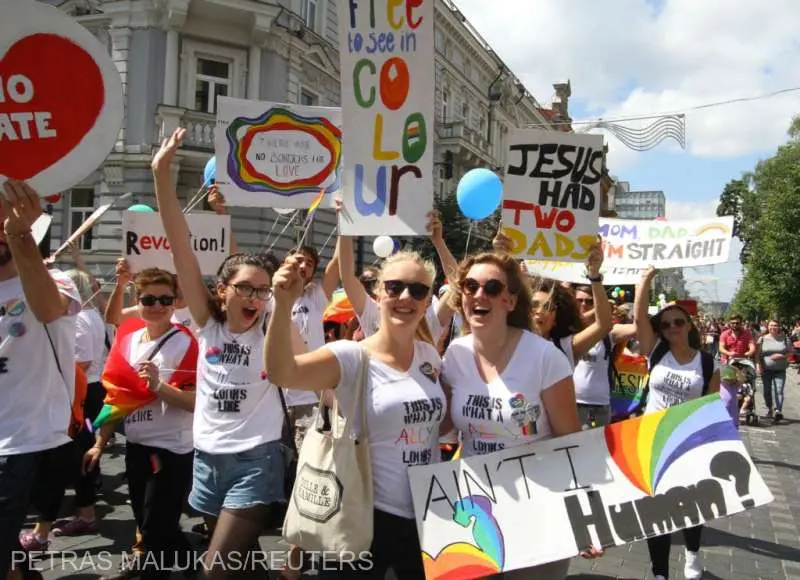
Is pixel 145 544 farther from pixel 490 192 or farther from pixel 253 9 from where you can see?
pixel 253 9

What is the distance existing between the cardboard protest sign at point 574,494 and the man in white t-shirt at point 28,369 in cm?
159

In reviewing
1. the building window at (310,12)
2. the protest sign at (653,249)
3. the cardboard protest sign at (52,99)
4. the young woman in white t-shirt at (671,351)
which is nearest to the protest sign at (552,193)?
the young woman in white t-shirt at (671,351)

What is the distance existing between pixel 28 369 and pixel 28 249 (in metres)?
0.55

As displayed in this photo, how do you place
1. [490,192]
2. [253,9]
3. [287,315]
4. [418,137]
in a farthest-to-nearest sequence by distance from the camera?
[253,9] < [490,192] < [418,137] < [287,315]

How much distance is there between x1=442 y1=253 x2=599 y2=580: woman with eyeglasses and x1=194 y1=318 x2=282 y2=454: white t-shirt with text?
923 millimetres

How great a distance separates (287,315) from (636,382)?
4474 millimetres

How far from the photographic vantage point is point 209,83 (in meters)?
19.0

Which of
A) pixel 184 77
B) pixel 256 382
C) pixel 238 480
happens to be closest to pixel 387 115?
pixel 256 382

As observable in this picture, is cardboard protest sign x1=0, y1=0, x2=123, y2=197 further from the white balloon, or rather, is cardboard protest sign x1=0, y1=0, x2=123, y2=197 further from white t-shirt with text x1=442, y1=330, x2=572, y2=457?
the white balloon

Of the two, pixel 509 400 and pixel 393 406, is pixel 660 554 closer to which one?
pixel 509 400

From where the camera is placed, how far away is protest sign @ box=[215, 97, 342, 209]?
5039mm

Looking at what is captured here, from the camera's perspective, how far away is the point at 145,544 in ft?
11.6

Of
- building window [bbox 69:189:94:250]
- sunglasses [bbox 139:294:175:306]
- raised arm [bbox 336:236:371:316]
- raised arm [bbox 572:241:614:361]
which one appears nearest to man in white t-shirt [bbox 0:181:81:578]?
sunglasses [bbox 139:294:175:306]

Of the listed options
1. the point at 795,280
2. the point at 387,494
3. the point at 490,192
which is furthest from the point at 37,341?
the point at 795,280
